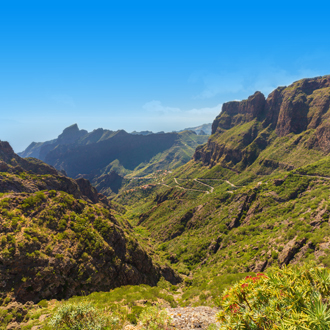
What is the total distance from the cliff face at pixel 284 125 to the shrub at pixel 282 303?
120927 mm

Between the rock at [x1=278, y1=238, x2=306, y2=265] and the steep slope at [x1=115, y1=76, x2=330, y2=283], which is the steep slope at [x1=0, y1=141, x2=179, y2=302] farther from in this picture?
the rock at [x1=278, y1=238, x2=306, y2=265]

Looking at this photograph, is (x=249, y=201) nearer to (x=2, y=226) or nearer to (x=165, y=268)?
(x=165, y=268)

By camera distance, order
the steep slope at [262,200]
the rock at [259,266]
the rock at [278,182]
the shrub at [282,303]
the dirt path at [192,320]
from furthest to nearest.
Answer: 1. the rock at [278,182]
2. the steep slope at [262,200]
3. the rock at [259,266]
4. the dirt path at [192,320]
5. the shrub at [282,303]

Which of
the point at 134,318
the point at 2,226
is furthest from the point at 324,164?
the point at 2,226

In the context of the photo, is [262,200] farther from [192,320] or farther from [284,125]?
[284,125]

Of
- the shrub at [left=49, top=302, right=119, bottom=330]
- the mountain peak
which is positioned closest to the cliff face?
the shrub at [left=49, top=302, right=119, bottom=330]

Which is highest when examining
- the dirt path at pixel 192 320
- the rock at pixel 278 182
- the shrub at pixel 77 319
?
the shrub at pixel 77 319

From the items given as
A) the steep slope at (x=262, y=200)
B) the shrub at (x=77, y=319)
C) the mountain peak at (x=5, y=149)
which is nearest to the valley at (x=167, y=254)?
the steep slope at (x=262, y=200)

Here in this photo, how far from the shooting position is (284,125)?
142 m

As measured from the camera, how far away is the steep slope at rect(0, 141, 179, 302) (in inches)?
858

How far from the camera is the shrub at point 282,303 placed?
31.4ft

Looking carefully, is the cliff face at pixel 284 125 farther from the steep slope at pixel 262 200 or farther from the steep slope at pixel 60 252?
the steep slope at pixel 60 252

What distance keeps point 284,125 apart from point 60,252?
17670 cm

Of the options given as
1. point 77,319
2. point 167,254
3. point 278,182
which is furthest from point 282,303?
point 278,182
